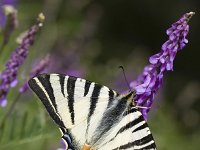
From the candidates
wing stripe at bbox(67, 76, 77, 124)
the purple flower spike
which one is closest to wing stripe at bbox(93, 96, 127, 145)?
wing stripe at bbox(67, 76, 77, 124)

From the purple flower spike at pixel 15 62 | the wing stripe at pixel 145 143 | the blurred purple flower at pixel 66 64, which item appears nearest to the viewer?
the wing stripe at pixel 145 143

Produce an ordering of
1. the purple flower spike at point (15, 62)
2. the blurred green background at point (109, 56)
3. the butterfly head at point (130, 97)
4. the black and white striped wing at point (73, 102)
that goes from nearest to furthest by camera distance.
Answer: the butterfly head at point (130, 97) < the black and white striped wing at point (73, 102) < the purple flower spike at point (15, 62) < the blurred green background at point (109, 56)

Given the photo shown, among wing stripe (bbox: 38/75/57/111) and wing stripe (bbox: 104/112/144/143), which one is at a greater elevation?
wing stripe (bbox: 38/75/57/111)

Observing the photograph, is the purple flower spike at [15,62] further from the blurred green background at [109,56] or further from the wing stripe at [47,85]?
the wing stripe at [47,85]

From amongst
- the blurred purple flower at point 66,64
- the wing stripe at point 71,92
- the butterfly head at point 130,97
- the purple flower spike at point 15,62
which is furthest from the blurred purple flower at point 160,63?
the blurred purple flower at point 66,64

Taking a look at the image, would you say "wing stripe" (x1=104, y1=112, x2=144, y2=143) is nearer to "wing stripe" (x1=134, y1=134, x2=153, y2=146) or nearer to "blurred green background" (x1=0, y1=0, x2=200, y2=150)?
"wing stripe" (x1=134, y1=134, x2=153, y2=146)

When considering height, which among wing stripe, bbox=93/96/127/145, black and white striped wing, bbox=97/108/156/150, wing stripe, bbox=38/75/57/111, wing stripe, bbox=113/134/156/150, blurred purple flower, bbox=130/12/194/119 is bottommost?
wing stripe, bbox=113/134/156/150

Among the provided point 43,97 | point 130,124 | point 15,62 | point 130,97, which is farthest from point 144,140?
point 15,62
